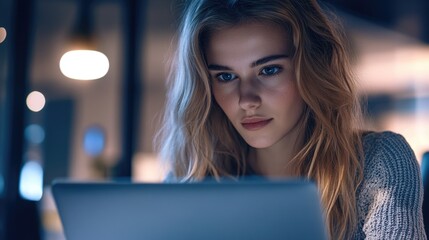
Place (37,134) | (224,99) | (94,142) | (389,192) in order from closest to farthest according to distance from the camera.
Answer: (389,192)
(224,99)
(37,134)
(94,142)

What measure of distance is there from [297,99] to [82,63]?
3.00 meters

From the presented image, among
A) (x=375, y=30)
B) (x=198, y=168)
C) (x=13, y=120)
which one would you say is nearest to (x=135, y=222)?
(x=198, y=168)

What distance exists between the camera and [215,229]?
2.65 ft

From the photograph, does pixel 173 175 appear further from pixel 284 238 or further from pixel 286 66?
pixel 284 238

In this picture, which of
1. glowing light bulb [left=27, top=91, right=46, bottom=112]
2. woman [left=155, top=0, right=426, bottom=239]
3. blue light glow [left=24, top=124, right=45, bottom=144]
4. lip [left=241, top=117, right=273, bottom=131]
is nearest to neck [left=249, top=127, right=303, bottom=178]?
woman [left=155, top=0, right=426, bottom=239]

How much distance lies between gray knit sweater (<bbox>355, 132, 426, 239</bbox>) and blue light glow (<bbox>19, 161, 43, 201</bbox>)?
8.83ft

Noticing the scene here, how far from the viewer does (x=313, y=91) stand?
4.94ft

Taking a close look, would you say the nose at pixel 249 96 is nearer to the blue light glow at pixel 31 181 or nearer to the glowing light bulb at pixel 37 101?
the blue light glow at pixel 31 181

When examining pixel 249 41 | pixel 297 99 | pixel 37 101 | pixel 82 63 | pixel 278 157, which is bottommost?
pixel 278 157

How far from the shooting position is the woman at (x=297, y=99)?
1.44 m

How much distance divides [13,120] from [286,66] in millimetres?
2597

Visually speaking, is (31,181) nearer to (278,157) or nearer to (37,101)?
(37,101)

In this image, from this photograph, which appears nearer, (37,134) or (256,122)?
(256,122)

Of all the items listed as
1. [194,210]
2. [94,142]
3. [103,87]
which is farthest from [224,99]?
[103,87]
